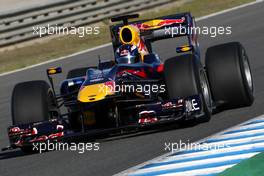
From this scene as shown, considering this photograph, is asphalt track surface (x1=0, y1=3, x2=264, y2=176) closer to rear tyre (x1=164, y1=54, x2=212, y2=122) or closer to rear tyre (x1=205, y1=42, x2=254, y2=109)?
rear tyre (x1=205, y1=42, x2=254, y2=109)

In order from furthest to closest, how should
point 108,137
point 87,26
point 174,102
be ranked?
point 87,26 < point 108,137 < point 174,102

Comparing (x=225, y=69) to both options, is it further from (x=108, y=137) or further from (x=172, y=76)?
(x=108, y=137)

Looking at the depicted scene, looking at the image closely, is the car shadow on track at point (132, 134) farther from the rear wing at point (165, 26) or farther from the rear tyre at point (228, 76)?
the rear wing at point (165, 26)

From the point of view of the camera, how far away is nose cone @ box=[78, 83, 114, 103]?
9.72 metres

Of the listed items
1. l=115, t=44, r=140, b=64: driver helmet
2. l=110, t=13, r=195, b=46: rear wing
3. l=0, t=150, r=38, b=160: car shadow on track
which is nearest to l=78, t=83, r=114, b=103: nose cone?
l=0, t=150, r=38, b=160: car shadow on track

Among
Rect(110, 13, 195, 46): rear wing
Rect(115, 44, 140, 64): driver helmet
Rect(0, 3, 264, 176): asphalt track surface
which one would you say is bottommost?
Rect(0, 3, 264, 176): asphalt track surface

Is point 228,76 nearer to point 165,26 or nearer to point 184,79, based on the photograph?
point 184,79

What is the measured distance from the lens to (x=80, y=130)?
10.3m

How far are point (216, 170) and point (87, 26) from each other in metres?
15.8

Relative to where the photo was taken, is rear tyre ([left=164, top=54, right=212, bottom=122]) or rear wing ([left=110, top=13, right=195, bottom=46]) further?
rear wing ([left=110, top=13, right=195, bottom=46])

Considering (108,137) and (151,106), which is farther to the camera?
(108,137)

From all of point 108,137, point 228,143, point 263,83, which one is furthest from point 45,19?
point 228,143

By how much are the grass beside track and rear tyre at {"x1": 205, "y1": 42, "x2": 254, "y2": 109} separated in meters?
9.08

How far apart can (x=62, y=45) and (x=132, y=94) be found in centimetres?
1163
